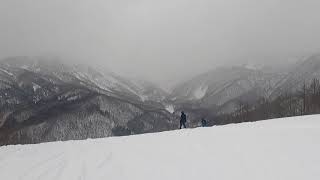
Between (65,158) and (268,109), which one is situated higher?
(268,109)

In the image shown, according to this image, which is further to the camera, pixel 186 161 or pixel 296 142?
pixel 296 142

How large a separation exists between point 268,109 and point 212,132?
12446cm

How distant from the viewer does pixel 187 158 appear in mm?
18219

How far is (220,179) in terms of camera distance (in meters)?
14.3

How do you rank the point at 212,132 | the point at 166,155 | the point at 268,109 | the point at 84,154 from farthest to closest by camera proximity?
the point at 268,109
the point at 212,132
the point at 84,154
the point at 166,155

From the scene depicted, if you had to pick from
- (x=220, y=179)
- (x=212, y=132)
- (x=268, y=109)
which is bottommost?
(x=220, y=179)

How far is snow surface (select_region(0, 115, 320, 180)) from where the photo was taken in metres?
15.2

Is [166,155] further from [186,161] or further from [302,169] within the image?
[302,169]

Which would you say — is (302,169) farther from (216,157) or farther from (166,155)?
(166,155)

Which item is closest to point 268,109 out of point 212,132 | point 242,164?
point 212,132

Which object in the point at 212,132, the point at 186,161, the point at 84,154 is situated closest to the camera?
the point at 186,161

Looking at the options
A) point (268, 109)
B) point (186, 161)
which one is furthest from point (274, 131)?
point (268, 109)

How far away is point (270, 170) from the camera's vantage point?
582 inches

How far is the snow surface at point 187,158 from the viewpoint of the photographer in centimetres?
1517
